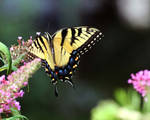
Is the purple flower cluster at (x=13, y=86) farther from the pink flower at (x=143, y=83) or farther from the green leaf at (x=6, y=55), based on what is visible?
the pink flower at (x=143, y=83)

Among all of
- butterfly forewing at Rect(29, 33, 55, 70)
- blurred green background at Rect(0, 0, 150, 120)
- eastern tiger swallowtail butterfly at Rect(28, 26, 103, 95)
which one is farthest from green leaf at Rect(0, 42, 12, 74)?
blurred green background at Rect(0, 0, 150, 120)

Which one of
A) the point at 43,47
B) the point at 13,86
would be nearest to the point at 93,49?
the point at 43,47

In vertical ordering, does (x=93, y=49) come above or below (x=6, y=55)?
above

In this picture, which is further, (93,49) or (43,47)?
(93,49)

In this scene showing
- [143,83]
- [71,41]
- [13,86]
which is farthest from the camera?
[71,41]

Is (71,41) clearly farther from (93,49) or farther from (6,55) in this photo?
(93,49)

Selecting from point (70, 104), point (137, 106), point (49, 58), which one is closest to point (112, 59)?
point (70, 104)

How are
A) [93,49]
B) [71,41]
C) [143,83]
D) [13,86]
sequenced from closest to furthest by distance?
[13,86]
[143,83]
[71,41]
[93,49]

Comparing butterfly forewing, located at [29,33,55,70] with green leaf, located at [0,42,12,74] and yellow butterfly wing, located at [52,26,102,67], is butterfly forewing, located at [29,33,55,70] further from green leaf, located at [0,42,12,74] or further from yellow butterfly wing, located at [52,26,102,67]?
green leaf, located at [0,42,12,74]
